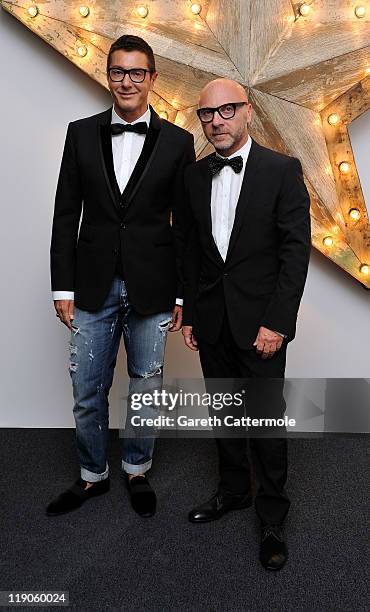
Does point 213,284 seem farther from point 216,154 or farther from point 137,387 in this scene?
point 137,387

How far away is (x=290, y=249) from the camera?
1858 mm

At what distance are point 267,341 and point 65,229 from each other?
81 cm

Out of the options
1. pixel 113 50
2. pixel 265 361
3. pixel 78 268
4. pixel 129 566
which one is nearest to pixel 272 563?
pixel 129 566

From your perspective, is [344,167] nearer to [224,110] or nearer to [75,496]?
[224,110]

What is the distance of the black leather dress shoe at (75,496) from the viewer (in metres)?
2.24

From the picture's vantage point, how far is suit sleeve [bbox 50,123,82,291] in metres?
2.18

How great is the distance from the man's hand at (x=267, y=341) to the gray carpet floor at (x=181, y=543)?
2.10 feet

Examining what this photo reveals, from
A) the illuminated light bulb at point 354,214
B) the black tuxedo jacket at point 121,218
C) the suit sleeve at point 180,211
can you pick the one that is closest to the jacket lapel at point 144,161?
the black tuxedo jacket at point 121,218

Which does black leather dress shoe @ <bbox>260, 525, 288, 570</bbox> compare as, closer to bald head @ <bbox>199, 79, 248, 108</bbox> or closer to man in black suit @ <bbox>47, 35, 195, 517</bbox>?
man in black suit @ <bbox>47, 35, 195, 517</bbox>

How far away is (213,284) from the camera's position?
1.99 meters

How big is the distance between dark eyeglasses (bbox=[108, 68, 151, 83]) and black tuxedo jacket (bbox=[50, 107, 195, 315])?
0.16 meters

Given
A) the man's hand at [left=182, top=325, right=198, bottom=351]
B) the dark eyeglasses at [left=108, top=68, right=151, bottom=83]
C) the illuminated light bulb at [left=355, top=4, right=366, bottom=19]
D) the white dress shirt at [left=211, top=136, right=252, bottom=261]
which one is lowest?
the man's hand at [left=182, top=325, right=198, bottom=351]

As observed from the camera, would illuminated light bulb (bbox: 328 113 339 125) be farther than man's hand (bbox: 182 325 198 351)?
Yes

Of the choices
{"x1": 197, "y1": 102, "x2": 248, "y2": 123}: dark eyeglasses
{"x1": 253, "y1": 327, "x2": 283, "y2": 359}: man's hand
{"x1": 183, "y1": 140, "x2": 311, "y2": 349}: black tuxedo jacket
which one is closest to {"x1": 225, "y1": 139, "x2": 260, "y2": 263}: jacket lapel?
{"x1": 183, "y1": 140, "x2": 311, "y2": 349}: black tuxedo jacket
